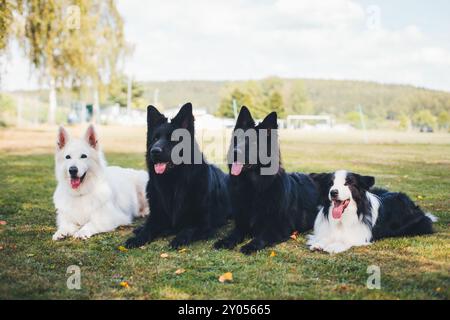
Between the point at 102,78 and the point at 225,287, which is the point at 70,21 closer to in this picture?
the point at 102,78

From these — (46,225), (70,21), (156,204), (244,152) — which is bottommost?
(46,225)

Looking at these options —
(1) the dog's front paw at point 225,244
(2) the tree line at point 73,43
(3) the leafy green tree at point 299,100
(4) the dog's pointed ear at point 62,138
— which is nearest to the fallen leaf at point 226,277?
(1) the dog's front paw at point 225,244

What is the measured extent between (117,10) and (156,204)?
29.6 meters

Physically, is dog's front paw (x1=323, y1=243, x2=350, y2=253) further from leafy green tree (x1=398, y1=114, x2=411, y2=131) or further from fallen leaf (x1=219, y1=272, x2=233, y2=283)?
leafy green tree (x1=398, y1=114, x2=411, y2=131)

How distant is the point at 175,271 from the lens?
4.51 m

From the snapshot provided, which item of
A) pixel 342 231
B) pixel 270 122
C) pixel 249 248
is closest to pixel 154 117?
pixel 270 122

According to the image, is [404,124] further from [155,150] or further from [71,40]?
[155,150]

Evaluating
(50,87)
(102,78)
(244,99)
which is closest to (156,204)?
(50,87)

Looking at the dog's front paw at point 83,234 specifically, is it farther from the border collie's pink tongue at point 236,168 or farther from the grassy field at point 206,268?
the border collie's pink tongue at point 236,168

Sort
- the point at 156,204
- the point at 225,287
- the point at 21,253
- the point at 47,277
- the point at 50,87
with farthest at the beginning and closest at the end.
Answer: the point at 50,87, the point at 156,204, the point at 21,253, the point at 47,277, the point at 225,287

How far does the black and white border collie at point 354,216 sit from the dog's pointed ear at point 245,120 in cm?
104

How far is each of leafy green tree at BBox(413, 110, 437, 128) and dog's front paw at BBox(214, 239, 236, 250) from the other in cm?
7147

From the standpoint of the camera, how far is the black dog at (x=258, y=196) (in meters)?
5.33

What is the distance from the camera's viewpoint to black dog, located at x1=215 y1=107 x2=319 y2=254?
533 cm
